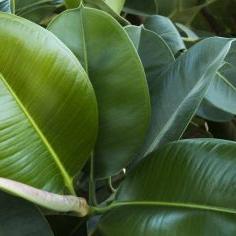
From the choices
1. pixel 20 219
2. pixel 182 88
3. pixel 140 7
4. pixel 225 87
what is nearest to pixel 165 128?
pixel 182 88

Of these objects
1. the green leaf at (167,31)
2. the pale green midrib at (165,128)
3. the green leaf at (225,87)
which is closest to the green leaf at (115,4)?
the green leaf at (167,31)

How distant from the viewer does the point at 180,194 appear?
16.3 inches

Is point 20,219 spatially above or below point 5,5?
below

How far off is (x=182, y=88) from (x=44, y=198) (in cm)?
21

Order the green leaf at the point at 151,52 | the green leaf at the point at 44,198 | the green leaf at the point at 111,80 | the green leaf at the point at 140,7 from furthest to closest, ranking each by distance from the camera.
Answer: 1. the green leaf at the point at 140,7
2. the green leaf at the point at 151,52
3. the green leaf at the point at 111,80
4. the green leaf at the point at 44,198

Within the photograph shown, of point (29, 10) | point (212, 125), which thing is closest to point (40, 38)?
point (29, 10)

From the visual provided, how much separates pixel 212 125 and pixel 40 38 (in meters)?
0.49

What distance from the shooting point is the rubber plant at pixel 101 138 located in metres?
0.41

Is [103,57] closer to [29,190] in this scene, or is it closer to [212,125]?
[29,190]

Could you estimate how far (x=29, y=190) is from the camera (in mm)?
350

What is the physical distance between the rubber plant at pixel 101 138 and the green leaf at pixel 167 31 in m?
0.19

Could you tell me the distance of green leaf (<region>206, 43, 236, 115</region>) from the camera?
682mm

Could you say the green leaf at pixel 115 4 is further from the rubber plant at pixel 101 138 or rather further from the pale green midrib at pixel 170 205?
the pale green midrib at pixel 170 205

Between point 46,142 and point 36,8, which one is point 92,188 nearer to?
point 46,142
